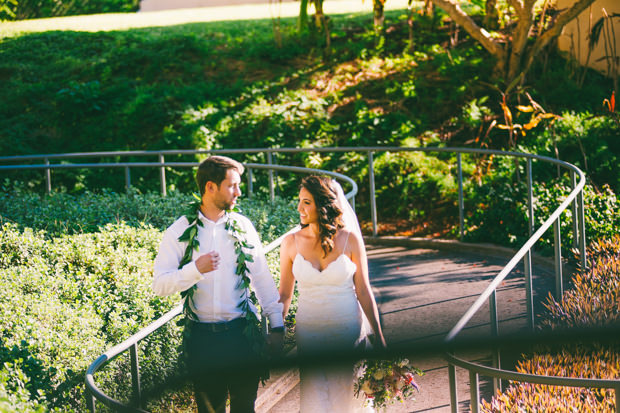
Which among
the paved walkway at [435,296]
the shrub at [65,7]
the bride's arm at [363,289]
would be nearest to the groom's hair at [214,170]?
the bride's arm at [363,289]

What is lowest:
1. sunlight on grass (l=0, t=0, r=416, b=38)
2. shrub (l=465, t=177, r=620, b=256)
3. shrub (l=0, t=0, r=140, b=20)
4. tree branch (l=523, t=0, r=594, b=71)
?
shrub (l=465, t=177, r=620, b=256)

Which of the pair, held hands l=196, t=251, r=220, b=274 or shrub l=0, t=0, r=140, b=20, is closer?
held hands l=196, t=251, r=220, b=274

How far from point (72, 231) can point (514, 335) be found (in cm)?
765

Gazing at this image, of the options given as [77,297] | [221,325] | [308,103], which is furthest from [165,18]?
[221,325]

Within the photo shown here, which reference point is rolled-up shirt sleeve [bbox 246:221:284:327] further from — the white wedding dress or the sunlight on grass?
the sunlight on grass

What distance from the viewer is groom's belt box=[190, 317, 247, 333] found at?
3.55 metres

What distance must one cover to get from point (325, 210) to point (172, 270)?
91 cm

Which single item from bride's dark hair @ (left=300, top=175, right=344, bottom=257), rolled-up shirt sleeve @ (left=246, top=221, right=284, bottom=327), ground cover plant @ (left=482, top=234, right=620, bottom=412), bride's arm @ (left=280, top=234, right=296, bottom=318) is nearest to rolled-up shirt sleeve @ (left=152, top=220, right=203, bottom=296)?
rolled-up shirt sleeve @ (left=246, top=221, right=284, bottom=327)

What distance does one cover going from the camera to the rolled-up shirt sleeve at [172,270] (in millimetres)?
3443

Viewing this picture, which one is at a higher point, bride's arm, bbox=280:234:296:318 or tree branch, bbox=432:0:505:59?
tree branch, bbox=432:0:505:59

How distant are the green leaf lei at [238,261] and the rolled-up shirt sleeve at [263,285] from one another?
0.17 ft

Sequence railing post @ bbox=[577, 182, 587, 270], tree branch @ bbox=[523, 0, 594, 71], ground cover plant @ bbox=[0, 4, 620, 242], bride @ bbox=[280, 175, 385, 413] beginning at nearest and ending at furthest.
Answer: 1. bride @ bbox=[280, 175, 385, 413]
2. railing post @ bbox=[577, 182, 587, 270]
3. ground cover plant @ bbox=[0, 4, 620, 242]
4. tree branch @ bbox=[523, 0, 594, 71]

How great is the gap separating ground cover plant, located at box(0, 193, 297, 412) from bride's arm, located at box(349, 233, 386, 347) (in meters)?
1.19

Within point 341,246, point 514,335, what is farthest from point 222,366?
point 341,246
